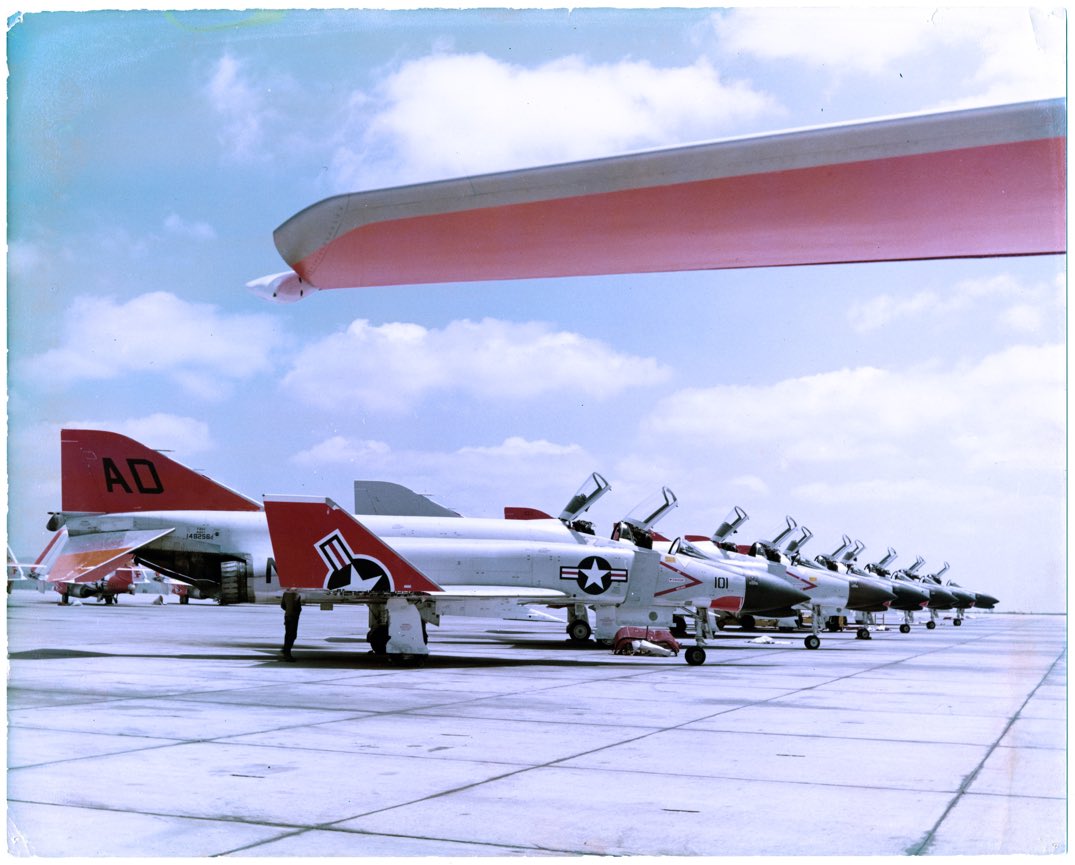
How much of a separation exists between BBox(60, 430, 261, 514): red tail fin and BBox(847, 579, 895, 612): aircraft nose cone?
20.2 m

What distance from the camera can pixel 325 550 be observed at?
15.9 meters

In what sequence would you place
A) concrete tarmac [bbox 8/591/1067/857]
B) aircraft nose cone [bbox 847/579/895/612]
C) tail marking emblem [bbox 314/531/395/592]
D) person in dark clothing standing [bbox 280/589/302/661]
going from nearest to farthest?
concrete tarmac [bbox 8/591/1067/857] < tail marking emblem [bbox 314/531/395/592] < person in dark clothing standing [bbox 280/589/302/661] < aircraft nose cone [bbox 847/579/895/612]

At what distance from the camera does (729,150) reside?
2.49 metres

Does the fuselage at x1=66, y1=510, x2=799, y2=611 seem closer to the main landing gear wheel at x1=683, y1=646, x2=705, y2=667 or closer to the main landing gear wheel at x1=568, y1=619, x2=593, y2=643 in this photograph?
the main landing gear wheel at x1=683, y1=646, x2=705, y2=667

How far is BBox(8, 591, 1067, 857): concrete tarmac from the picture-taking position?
18.2 ft

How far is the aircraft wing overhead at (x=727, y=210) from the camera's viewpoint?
2395 millimetres

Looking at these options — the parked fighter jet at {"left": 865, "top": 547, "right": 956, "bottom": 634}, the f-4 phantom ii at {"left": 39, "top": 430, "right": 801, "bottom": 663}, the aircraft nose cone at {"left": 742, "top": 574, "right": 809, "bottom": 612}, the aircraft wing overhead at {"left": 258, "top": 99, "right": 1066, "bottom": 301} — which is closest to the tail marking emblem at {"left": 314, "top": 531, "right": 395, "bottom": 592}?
the f-4 phantom ii at {"left": 39, "top": 430, "right": 801, "bottom": 663}

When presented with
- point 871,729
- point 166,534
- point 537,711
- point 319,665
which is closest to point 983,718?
point 871,729

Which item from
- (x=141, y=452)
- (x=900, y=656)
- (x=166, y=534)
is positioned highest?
(x=141, y=452)

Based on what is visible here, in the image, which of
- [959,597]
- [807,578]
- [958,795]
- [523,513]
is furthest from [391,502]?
[959,597]

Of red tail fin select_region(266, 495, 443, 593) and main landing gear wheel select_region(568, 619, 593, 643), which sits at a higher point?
red tail fin select_region(266, 495, 443, 593)

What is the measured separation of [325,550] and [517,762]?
28.6 ft

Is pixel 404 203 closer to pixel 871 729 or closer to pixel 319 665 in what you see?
pixel 871 729

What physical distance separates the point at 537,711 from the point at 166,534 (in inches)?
451
